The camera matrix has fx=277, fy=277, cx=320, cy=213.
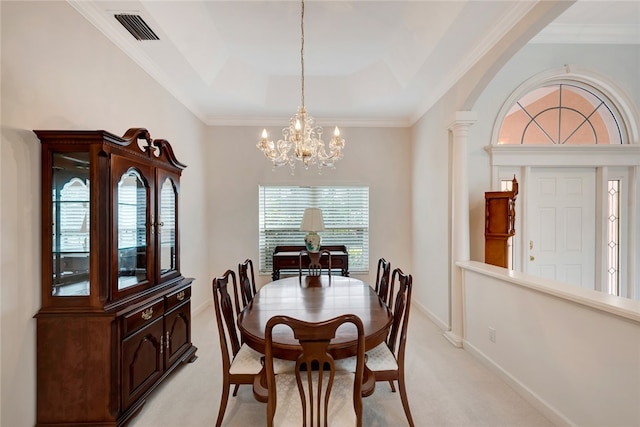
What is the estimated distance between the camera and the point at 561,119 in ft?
11.4

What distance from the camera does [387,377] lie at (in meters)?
1.78

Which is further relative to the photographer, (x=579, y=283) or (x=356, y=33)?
(x=579, y=283)

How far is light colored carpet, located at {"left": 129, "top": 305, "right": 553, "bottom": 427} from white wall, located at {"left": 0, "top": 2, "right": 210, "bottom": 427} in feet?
2.73

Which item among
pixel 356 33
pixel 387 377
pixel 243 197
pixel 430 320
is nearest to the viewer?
pixel 387 377

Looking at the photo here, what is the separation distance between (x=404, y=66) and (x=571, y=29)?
194 centimetres

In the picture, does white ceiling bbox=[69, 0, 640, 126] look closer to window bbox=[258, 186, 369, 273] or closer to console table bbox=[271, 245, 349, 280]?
window bbox=[258, 186, 369, 273]

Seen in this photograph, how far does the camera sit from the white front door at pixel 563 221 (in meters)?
3.42

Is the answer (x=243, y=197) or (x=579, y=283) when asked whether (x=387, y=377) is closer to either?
(x=579, y=283)

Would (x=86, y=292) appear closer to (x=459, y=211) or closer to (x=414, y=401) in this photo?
(x=414, y=401)

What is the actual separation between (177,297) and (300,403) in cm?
167

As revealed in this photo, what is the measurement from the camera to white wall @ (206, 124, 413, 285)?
4.69 meters

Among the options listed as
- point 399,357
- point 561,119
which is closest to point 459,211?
point 561,119

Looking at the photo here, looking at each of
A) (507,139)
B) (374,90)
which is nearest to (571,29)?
(507,139)

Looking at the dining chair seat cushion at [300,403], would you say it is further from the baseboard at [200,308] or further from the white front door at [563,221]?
the white front door at [563,221]
